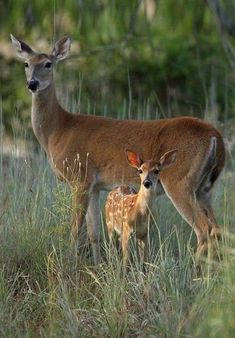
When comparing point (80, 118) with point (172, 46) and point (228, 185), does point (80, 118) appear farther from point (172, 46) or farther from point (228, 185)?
point (172, 46)

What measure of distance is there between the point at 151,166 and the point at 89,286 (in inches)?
46.9

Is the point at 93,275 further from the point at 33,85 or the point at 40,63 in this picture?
the point at 40,63

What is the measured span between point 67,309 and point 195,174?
214 centimetres

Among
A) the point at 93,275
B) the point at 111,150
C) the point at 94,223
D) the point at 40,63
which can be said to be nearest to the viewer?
the point at 93,275

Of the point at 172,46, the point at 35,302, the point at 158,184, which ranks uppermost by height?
the point at 172,46

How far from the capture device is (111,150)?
10.3m

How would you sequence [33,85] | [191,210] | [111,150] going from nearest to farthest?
[191,210] → [111,150] → [33,85]

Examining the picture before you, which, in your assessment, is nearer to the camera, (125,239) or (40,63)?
(125,239)

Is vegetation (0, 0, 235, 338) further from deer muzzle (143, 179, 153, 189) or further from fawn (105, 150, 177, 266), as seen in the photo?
deer muzzle (143, 179, 153, 189)

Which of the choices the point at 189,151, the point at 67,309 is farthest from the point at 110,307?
the point at 189,151

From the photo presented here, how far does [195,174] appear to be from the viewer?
31.8 feet

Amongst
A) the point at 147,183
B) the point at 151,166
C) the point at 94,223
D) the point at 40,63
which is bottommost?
the point at 94,223

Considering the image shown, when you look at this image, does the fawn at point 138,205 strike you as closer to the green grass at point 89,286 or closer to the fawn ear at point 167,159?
the fawn ear at point 167,159

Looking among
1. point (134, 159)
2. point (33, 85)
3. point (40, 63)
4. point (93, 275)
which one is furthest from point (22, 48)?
point (93, 275)
